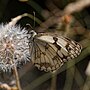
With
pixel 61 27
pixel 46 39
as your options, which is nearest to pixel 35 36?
pixel 46 39

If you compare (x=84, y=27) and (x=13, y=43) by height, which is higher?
(x=13, y=43)

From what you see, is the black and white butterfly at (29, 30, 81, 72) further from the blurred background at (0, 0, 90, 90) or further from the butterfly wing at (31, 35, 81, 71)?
the blurred background at (0, 0, 90, 90)

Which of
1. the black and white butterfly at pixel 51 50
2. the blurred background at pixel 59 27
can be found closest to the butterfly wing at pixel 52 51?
the black and white butterfly at pixel 51 50

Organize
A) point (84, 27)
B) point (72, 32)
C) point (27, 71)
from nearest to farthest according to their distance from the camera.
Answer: point (72, 32)
point (84, 27)
point (27, 71)

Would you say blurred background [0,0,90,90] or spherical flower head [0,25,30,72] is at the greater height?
spherical flower head [0,25,30,72]

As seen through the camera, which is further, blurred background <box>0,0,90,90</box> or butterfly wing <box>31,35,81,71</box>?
blurred background <box>0,0,90,90</box>

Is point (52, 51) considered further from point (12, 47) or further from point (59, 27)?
point (59, 27)

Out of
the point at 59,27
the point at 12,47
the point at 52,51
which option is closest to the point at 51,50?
the point at 52,51

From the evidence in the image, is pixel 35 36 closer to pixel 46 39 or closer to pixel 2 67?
pixel 46 39

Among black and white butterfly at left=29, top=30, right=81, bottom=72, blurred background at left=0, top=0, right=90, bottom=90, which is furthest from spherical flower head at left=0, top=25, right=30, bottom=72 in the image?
blurred background at left=0, top=0, right=90, bottom=90
